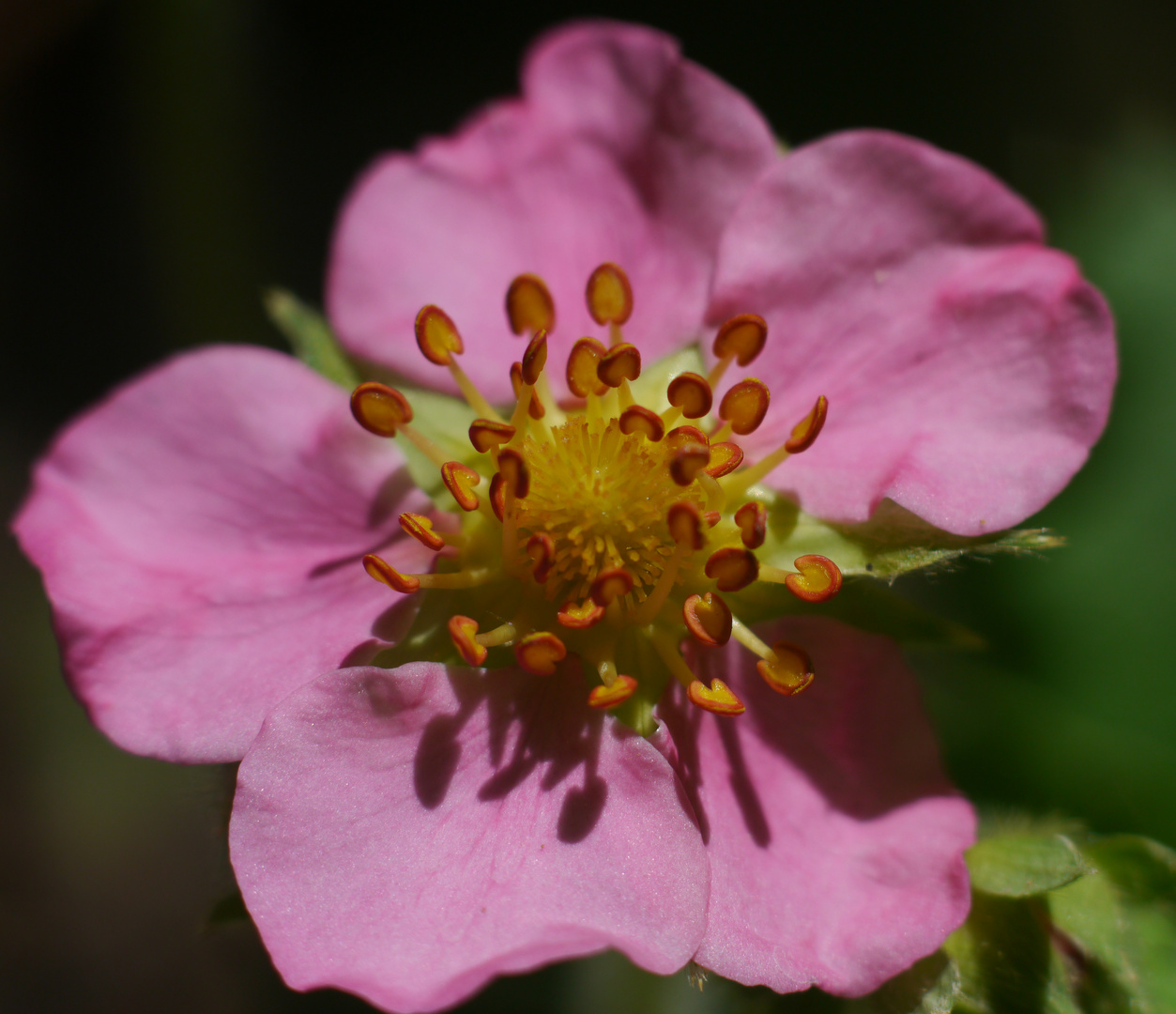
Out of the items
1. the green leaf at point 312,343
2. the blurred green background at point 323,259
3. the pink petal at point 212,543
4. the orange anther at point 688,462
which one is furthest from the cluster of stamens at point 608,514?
the blurred green background at point 323,259

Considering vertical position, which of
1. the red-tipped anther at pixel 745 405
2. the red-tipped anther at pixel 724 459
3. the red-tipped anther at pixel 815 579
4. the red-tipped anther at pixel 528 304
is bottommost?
the red-tipped anther at pixel 815 579

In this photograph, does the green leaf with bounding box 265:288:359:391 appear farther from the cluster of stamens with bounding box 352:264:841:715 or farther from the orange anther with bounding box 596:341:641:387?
the orange anther with bounding box 596:341:641:387

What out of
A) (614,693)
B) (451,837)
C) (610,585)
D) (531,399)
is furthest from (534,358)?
(451,837)

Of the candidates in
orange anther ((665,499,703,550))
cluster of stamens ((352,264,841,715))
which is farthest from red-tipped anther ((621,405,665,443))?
orange anther ((665,499,703,550))

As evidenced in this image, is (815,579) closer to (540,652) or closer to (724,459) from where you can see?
(724,459)

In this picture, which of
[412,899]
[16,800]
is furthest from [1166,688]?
[16,800]

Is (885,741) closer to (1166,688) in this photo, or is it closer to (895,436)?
(895,436)

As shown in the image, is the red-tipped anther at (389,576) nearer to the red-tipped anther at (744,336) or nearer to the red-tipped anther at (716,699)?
the red-tipped anther at (716,699)
